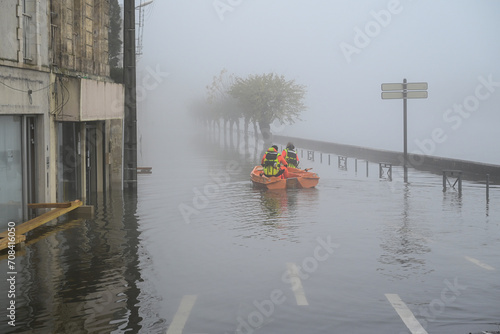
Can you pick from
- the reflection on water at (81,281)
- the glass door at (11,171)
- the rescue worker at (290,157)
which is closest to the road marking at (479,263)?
the reflection on water at (81,281)

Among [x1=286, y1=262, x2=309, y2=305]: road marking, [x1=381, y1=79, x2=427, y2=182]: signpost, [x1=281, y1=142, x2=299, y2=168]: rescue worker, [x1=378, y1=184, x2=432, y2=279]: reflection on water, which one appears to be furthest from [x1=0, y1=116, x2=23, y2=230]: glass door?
[x1=381, y1=79, x2=427, y2=182]: signpost

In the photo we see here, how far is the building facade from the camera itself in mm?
15969

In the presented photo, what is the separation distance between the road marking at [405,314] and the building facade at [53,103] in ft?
32.3

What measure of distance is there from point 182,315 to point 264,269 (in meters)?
3.07

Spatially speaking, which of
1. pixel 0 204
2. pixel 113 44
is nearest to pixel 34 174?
pixel 0 204

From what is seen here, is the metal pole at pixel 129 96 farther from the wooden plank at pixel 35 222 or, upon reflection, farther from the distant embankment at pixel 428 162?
the distant embankment at pixel 428 162

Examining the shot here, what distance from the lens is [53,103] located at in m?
18.5

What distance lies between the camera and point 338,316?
820 cm

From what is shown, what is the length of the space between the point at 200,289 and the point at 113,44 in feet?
161

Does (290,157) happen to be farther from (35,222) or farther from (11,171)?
(35,222)

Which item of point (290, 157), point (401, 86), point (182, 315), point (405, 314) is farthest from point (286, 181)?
point (182, 315)

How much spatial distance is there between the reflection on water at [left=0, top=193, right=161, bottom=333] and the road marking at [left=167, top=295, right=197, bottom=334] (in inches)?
10.6

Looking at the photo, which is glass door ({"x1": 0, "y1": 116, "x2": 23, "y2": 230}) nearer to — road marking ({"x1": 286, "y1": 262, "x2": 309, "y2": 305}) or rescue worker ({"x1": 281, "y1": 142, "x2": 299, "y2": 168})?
road marking ({"x1": 286, "y1": 262, "x2": 309, "y2": 305})

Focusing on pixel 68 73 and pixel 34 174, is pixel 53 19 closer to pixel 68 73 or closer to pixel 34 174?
pixel 68 73
